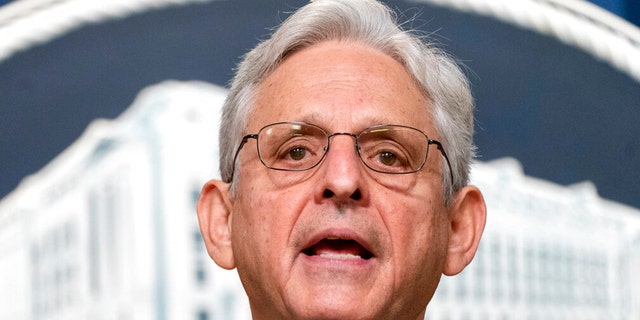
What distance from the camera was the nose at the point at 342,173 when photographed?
1486 millimetres

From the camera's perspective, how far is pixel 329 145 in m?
1.56

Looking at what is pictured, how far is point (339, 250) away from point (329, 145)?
7.8 inches

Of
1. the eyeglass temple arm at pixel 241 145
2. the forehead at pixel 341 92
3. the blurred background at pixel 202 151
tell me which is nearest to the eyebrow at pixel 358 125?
the forehead at pixel 341 92

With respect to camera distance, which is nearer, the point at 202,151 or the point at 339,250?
the point at 339,250

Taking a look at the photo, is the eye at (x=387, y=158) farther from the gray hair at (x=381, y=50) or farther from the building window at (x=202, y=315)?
the building window at (x=202, y=315)

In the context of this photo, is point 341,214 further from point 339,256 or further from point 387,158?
point 387,158

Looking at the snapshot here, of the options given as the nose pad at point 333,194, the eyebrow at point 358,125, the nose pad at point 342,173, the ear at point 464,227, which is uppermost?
the eyebrow at point 358,125

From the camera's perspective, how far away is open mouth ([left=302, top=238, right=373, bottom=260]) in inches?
59.5

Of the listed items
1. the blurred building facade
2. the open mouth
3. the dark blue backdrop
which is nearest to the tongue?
the open mouth

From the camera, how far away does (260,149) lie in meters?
1.65

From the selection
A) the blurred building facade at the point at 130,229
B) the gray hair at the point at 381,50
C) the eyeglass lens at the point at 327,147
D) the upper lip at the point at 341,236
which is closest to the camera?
the upper lip at the point at 341,236

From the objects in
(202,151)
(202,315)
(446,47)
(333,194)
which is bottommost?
(202,315)

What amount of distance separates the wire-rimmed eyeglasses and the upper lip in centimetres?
14

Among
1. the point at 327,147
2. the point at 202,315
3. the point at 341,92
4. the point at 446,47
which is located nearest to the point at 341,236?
the point at 327,147
